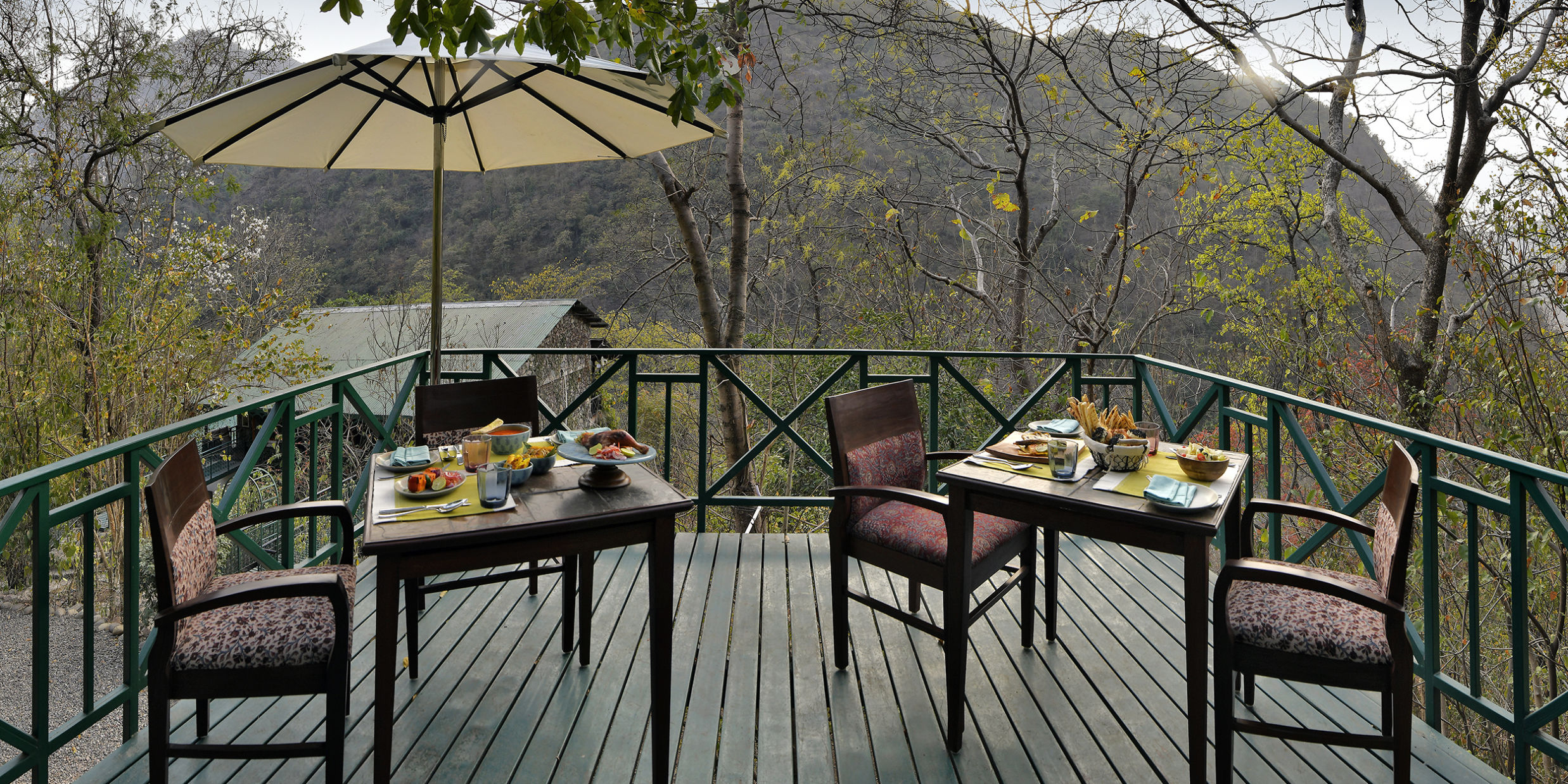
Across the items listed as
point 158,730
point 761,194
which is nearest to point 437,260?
point 158,730

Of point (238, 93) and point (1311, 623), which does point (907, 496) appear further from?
point (238, 93)

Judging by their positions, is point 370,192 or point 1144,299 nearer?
point 1144,299

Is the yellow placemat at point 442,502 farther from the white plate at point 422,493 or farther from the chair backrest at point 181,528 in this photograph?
the chair backrest at point 181,528

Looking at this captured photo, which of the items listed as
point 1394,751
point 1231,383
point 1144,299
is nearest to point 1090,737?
point 1394,751

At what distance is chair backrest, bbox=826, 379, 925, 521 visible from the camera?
7.49 feet

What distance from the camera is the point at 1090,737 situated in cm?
196

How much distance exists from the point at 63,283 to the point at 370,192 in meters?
12.6

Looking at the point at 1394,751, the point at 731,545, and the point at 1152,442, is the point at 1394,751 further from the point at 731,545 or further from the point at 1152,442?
the point at 731,545

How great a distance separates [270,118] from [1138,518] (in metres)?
2.86

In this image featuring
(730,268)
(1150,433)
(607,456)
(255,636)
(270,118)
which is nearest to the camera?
(255,636)

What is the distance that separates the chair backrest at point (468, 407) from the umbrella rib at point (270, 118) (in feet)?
3.23

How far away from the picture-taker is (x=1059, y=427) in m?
2.54

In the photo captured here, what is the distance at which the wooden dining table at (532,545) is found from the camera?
1.59 meters

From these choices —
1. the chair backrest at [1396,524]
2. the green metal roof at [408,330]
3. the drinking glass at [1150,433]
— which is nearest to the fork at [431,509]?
the drinking glass at [1150,433]
